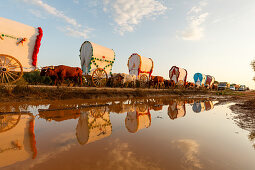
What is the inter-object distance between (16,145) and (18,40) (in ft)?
21.5

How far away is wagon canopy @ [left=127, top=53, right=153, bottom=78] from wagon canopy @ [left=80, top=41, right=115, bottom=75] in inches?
183

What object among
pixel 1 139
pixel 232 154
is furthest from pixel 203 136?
pixel 1 139

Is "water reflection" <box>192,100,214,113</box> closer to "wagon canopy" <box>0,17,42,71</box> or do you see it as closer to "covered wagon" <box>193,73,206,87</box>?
"wagon canopy" <box>0,17,42,71</box>

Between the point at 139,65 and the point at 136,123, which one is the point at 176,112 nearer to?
the point at 136,123

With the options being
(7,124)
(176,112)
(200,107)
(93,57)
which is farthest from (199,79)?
(7,124)

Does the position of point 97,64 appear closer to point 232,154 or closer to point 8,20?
point 8,20

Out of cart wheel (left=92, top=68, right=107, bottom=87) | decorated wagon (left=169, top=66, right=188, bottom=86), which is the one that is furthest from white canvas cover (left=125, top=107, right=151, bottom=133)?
decorated wagon (left=169, top=66, right=188, bottom=86)

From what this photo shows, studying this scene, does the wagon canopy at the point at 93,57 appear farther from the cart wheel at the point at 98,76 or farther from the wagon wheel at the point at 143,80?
the wagon wheel at the point at 143,80

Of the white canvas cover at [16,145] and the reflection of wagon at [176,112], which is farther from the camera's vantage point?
the reflection of wagon at [176,112]

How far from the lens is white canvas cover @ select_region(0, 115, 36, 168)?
1.59m

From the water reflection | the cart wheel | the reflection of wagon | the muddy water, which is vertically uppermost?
the cart wheel

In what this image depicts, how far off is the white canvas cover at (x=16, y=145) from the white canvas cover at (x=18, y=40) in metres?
5.18

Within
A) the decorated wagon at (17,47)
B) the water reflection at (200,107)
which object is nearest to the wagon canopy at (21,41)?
the decorated wagon at (17,47)

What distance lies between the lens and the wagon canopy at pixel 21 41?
589 cm
